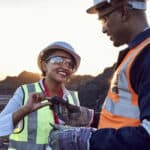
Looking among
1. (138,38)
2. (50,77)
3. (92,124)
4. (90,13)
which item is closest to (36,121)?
(50,77)

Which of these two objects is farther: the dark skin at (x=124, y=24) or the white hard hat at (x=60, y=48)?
the white hard hat at (x=60, y=48)

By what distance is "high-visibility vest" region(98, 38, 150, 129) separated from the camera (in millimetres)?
3418

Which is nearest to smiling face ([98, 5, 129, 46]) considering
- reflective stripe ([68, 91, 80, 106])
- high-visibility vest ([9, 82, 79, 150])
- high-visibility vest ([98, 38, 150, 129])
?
high-visibility vest ([98, 38, 150, 129])

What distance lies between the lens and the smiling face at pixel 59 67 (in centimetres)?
605

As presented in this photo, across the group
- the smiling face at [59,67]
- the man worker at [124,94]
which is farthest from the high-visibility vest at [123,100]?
the smiling face at [59,67]

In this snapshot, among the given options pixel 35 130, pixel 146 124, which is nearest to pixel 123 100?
pixel 146 124

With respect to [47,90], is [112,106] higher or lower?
higher

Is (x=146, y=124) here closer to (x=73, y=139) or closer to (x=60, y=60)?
(x=73, y=139)

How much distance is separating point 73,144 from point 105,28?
0.86m

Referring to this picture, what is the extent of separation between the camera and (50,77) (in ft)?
20.0

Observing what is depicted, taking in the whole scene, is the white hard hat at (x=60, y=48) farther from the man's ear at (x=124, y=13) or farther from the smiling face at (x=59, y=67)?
the man's ear at (x=124, y=13)

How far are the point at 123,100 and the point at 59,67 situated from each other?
8.51 feet

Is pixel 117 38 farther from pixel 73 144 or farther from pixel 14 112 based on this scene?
pixel 14 112

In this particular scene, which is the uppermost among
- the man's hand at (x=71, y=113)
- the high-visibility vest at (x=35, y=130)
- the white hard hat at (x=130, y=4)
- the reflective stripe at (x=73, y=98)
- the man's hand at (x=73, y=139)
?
the white hard hat at (x=130, y=4)
